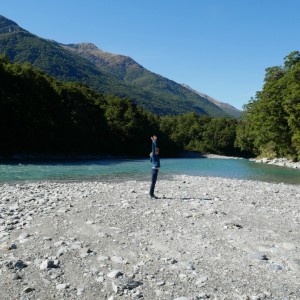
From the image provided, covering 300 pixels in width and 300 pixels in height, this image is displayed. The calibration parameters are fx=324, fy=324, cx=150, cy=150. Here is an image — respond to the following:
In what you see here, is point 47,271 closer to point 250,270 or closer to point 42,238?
point 42,238

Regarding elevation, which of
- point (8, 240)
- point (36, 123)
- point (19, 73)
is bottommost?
point (8, 240)

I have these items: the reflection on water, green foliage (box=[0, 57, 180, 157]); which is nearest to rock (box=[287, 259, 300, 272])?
the reflection on water

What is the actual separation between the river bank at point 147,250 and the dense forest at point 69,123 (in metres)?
49.2

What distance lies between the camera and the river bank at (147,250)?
5996mm

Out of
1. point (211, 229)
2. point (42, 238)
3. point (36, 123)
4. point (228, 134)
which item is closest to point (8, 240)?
point (42, 238)

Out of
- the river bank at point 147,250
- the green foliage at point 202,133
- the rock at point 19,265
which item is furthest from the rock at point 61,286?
the green foliage at point 202,133

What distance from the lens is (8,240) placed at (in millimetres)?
8320

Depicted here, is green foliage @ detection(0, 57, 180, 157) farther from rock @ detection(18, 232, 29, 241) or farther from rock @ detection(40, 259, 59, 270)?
rock @ detection(40, 259, 59, 270)

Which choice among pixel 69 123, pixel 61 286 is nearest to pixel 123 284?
pixel 61 286

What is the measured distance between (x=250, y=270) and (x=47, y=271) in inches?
166

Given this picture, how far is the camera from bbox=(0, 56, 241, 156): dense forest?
58125 mm

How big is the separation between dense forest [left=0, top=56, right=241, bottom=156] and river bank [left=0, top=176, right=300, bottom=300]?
49210mm

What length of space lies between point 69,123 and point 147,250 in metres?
70.2

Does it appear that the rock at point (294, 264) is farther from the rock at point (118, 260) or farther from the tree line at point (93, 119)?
the tree line at point (93, 119)
